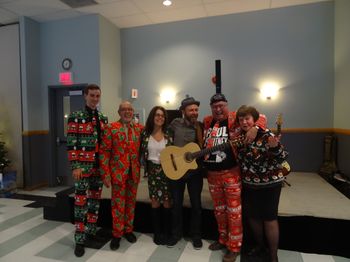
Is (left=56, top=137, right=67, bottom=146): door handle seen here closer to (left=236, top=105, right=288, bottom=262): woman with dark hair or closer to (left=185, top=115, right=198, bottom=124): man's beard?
(left=185, top=115, right=198, bottom=124): man's beard

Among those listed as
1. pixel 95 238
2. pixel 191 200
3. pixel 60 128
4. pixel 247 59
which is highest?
pixel 247 59

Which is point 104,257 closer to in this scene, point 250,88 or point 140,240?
point 140,240

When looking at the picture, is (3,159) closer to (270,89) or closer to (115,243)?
(115,243)

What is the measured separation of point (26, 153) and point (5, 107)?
942 mm

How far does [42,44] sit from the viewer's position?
4.27m

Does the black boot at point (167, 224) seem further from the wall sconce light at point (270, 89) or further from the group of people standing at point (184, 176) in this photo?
the wall sconce light at point (270, 89)

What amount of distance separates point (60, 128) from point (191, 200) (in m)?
3.32

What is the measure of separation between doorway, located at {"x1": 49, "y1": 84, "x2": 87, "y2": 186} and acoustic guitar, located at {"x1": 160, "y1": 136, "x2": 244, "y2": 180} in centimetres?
288

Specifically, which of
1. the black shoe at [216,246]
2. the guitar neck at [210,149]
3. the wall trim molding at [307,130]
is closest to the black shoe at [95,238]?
the black shoe at [216,246]

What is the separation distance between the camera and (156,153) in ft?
6.84

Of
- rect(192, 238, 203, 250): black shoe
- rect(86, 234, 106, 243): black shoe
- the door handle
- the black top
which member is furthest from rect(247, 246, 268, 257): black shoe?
the door handle

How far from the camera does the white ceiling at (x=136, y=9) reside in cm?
357

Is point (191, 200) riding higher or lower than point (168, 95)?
lower

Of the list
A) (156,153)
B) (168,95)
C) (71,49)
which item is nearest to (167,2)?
(168,95)
